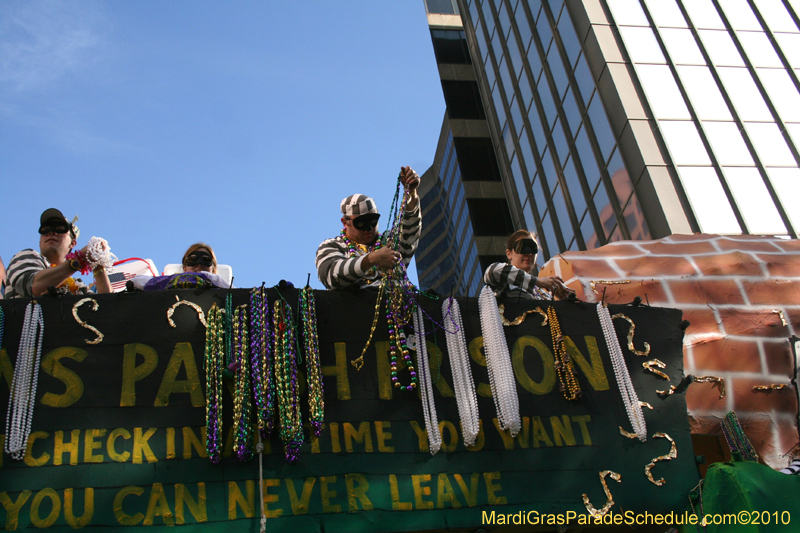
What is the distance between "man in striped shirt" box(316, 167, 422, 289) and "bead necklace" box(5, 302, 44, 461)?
182 centimetres

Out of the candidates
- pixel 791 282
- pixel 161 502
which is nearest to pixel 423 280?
pixel 791 282

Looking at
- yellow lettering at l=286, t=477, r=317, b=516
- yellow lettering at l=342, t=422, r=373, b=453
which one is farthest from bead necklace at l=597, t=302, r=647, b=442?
yellow lettering at l=286, t=477, r=317, b=516

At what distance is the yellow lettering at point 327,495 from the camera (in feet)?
13.6

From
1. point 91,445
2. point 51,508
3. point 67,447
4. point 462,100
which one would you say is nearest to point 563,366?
point 91,445

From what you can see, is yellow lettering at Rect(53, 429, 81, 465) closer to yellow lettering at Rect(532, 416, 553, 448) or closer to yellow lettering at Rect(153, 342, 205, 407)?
yellow lettering at Rect(153, 342, 205, 407)

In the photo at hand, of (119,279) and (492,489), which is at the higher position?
(119,279)

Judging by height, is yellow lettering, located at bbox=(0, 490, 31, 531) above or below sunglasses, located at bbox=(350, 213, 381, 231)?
below

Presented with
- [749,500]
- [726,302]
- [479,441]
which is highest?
[726,302]

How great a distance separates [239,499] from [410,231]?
215cm

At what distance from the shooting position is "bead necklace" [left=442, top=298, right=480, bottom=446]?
4.57 metres

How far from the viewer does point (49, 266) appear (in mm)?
5027

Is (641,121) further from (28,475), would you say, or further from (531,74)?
(28,475)

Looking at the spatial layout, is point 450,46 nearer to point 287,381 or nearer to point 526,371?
point 526,371

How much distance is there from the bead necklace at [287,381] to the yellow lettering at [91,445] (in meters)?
1.02
